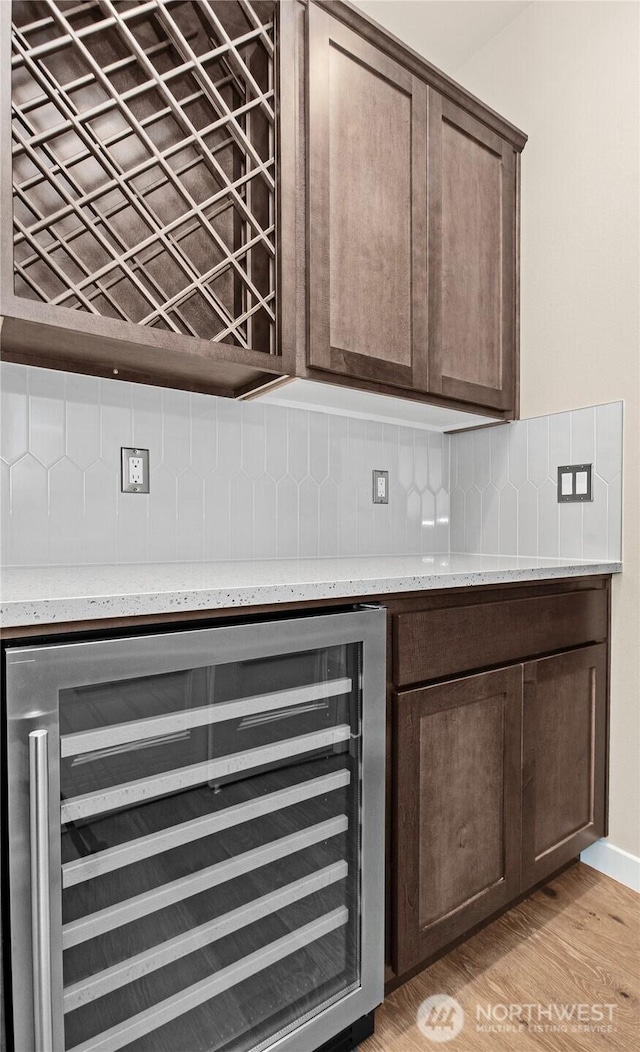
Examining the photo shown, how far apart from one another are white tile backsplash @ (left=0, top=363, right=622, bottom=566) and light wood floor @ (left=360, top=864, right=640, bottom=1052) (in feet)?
3.34

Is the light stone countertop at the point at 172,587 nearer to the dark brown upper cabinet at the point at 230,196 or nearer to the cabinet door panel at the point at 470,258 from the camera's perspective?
the dark brown upper cabinet at the point at 230,196

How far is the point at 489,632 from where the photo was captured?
4.43 feet

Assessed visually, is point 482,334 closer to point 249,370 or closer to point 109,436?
point 249,370

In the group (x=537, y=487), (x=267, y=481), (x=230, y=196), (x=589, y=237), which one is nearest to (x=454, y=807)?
(x=267, y=481)

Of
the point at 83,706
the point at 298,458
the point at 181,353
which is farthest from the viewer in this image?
the point at 298,458

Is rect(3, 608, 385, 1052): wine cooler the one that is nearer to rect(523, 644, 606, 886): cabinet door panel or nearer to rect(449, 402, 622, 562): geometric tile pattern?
rect(523, 644, 606, 886): cabinet door panel

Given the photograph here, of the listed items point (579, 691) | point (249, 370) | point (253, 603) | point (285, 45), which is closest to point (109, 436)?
point (249, 370)

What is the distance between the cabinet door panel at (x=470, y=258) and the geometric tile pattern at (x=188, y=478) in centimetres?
36

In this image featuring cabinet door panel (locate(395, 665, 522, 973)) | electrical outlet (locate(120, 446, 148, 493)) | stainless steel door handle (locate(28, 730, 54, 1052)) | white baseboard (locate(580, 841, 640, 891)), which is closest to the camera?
stainless steel door handle (locate(28, 730, 54, 1052))

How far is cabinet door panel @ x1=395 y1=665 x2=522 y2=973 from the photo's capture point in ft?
3.86

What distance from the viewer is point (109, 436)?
1.45 m

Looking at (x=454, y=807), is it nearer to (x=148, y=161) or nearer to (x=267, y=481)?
(x=267, y=481)

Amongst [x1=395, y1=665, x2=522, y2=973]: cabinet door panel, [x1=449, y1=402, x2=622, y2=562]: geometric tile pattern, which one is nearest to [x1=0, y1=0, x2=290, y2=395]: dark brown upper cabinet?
[x1=395, y1=665, x2=522, y2=973]: cabinet door panel

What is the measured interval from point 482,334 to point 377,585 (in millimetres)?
1139
